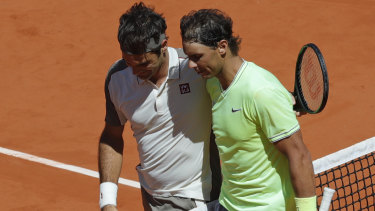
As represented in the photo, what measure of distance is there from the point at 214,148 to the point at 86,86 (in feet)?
20.0

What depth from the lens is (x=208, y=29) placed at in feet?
14.0

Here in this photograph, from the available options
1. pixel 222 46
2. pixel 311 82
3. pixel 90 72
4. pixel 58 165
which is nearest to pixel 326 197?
pixel 311 82

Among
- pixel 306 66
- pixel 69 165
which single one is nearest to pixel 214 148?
pixel 306 66

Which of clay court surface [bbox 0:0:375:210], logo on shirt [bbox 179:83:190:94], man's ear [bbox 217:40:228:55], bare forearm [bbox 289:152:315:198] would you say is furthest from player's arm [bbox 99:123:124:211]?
clay court surface [bbox 0:0:375:210]

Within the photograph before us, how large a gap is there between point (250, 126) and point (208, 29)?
594mm

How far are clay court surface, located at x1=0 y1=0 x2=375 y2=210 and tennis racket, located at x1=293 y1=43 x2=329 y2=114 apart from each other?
352cm

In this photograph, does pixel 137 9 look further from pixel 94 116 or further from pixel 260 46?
pixel 260 46

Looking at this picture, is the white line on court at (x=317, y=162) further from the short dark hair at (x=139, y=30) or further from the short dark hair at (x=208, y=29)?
the short dark hair at (x=139, y=30)

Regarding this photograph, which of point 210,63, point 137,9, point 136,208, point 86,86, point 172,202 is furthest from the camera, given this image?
point 86,86

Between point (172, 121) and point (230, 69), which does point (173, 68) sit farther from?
point (230, 69)

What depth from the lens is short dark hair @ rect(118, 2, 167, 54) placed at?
4.49 m

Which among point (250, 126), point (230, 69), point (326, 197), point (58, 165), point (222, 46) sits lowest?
point (58, 165)

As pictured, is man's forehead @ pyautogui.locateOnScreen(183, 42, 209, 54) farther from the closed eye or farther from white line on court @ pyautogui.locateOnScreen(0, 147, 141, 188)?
white line on court @ pyautogui.locateOnScreen(0, 147, 141, 188)

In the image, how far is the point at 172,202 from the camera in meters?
5.00
